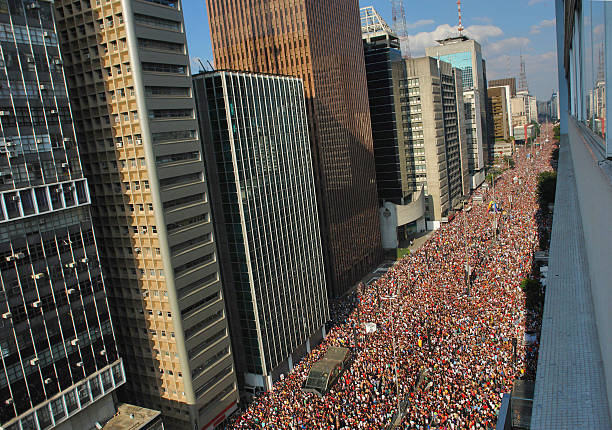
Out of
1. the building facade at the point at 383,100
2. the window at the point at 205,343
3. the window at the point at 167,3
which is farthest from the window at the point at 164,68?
the building facade at the point at 383,100

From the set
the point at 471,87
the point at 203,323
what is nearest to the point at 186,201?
the point at 203,323

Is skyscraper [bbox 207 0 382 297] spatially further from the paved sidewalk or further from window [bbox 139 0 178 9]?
the paved sidewalk

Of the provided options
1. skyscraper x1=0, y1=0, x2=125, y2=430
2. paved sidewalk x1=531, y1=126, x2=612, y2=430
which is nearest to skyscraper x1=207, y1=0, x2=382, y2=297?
skyscraper x1=0, y1=0, x2=125, y2=430

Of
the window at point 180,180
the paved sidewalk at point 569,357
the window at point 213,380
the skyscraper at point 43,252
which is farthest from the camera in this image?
the window at point 213,380

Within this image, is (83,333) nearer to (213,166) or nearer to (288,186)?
(213,166)

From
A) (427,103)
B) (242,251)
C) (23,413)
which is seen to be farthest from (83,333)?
(427,103)

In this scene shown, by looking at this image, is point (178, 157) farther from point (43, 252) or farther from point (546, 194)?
point (546, 194)

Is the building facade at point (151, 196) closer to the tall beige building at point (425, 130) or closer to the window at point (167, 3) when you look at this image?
the window at point (167, 3)
